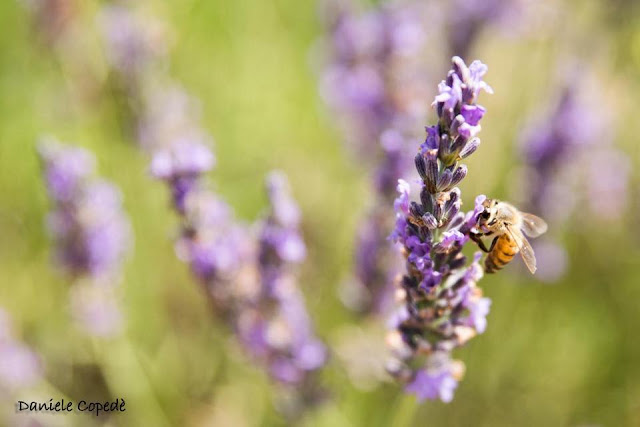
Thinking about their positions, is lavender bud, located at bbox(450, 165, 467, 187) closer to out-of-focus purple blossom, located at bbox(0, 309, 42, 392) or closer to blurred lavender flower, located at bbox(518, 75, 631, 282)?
blurred lavender flower, located at bbox(518, 75, 631, 282)

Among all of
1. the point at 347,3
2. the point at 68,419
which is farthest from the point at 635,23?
the point at 68,419

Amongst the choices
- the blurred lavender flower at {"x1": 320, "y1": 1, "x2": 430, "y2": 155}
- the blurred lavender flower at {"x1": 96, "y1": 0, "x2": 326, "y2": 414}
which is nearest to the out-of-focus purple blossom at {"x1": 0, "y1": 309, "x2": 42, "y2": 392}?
the blurred lavender flower at {"x1": 96, "y1": 0, "x2": 326, "y2": 414}

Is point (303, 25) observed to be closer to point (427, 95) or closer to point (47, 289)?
point (427, 95)

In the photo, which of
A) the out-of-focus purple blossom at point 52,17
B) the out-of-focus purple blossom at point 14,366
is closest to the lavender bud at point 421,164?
the out-of-focus purple blossom at point 14,366

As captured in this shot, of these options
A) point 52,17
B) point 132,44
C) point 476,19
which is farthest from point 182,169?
point 476,19

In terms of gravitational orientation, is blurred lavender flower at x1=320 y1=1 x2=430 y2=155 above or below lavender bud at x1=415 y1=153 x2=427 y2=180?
above

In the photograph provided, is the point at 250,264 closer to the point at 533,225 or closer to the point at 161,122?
the point at 533,225
